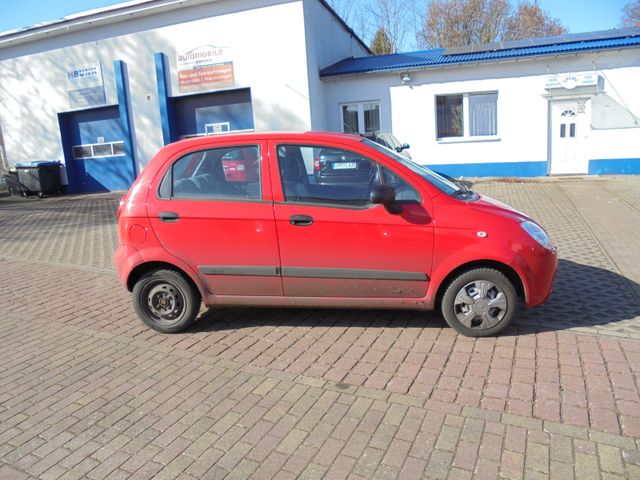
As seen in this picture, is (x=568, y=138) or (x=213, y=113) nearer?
(x=568, y=138)

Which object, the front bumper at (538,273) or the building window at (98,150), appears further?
the building window at (98,150)

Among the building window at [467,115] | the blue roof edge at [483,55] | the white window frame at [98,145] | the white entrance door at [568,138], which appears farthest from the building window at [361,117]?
the white window frame at [98,145]

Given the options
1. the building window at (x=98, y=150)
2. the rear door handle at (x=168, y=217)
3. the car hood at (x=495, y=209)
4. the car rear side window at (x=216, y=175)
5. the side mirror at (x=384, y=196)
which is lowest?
the car hood at (x=495, y=209)

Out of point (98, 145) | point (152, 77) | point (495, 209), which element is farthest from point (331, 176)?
point (98, 145)

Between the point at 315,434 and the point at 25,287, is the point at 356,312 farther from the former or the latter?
the point at 25,287

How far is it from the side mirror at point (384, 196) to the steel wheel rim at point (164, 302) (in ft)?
6.62

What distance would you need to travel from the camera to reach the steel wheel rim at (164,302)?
4727 millimetres

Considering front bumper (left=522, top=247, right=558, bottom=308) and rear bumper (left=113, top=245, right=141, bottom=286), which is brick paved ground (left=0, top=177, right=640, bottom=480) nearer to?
front bumper (left=522, top=247, right=558, bottom=308)

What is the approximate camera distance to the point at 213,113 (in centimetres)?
1733

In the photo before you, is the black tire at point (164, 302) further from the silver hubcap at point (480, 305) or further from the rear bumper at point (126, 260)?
the silver hubcap at point (480, 305)

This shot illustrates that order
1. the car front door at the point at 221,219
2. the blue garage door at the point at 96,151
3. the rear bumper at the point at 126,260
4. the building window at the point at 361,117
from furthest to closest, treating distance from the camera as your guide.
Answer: the blue garage door at the point at 96,151, the building window at the point at 361,117, the rear bumper at the point at 126,260, the car front door at the point at 221,219

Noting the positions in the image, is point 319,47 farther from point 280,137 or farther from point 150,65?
point 280,137

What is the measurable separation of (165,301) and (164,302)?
1cm

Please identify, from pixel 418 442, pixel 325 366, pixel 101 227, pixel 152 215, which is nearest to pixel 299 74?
pixel 101 227
